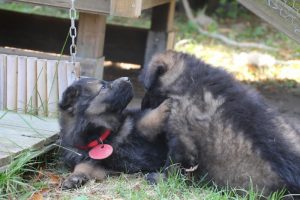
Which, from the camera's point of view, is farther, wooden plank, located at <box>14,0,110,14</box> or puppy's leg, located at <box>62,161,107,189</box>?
wooden plank, located at <box>14,0,110,14</box>

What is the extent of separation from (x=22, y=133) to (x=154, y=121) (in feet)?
3.00

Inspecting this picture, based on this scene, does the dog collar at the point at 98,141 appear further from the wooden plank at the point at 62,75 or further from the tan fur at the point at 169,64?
the wooden plank at the point at 62,75

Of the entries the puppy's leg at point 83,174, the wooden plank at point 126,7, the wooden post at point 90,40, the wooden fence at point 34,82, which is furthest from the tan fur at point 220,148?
the wooden post at point 90,40

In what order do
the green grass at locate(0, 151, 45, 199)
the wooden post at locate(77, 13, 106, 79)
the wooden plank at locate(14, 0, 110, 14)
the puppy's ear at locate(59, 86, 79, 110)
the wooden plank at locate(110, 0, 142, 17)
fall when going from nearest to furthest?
the green grass at locate(0, 151, 45, 199) → the puppy's ear at locate(59, 86, 79, 110) → the wooden plank at locate(110, 0, 142, 17) → the wooden plank at locate(14, 0, 110, 14) → the wooden post at locate(77, 13, 106, 79)

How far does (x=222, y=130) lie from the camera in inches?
127

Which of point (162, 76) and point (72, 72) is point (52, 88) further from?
point (162, 76)

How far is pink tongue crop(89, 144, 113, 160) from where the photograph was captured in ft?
11.1

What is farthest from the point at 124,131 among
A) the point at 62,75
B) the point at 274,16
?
the point at 274,16

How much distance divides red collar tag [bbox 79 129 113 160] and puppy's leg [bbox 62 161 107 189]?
0.09 m

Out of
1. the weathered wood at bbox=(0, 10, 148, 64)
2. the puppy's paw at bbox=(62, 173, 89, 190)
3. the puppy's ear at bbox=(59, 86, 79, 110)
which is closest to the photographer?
the puppy's paw at bbox=(62, 173, 89, 190)

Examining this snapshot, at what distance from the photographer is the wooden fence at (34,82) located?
162 inches

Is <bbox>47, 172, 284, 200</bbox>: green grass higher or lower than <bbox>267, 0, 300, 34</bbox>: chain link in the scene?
lower

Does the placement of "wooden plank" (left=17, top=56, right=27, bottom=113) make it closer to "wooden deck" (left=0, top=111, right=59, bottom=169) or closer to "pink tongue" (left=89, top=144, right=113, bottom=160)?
"wooden deck" (left=0, top=111, right=59, bottom=169)

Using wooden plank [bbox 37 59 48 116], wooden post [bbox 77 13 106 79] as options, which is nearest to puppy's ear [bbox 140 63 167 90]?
wooden plank [bbox 37 59 48 116]
